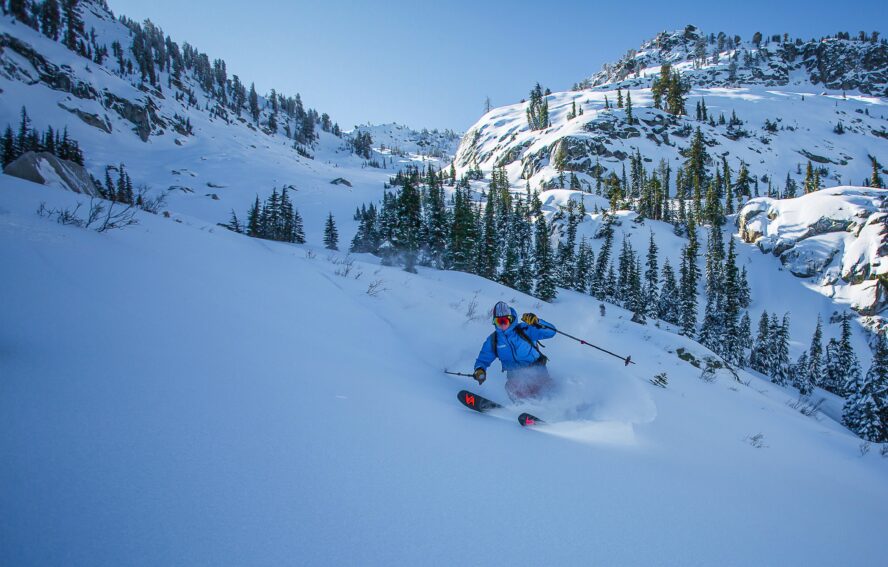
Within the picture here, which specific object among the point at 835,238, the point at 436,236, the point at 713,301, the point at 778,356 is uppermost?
the point at 436,236

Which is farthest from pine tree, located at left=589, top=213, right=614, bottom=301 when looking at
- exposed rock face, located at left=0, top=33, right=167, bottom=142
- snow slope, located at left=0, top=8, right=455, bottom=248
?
exposed rock face, located at left=0, top=33, right=167, bottom=142

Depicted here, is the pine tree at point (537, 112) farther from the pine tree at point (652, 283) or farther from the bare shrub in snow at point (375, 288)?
the bare shrub in snow at point (375, 288)

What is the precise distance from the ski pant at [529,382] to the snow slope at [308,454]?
30cm

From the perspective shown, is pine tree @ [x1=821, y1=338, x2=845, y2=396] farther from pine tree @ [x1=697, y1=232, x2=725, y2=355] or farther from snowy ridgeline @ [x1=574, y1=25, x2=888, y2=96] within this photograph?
snowy ridgeline @ [x1=574, y1=25, x2=888, y2=96]

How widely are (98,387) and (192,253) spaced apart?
167 inches

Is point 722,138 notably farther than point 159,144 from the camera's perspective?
Yes

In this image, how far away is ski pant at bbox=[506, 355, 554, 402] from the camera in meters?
4.93

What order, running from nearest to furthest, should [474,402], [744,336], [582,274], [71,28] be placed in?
[474,402] < [744,336] < [582,274] < [71,28]

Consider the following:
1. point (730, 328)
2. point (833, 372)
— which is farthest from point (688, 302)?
point (833, 372)

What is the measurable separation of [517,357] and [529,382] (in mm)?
389

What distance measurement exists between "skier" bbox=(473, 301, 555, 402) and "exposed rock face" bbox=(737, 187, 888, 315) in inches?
2998

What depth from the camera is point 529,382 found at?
4.98 m

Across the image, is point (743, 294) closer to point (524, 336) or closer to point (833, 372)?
Result: point (833, 372)

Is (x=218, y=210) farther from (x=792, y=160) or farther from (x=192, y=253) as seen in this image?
Answer: (x=792, y=160)
